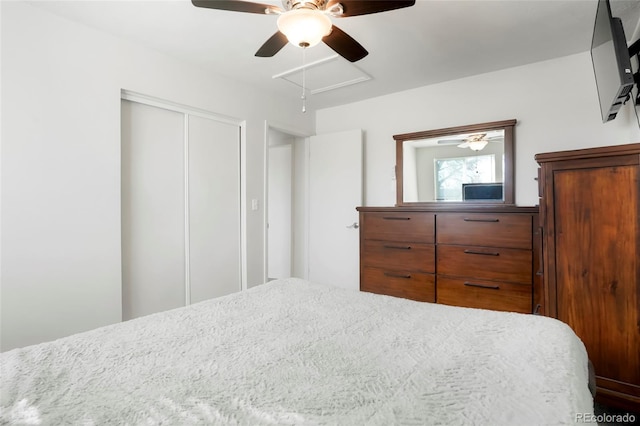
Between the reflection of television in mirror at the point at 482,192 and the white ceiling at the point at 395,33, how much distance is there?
1.08m

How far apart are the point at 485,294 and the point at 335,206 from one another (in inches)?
75.3

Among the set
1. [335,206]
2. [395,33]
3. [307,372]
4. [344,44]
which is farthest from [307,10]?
[335,206]

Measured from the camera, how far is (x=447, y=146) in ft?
10.9

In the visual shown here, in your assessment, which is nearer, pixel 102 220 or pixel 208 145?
pixel 102 220

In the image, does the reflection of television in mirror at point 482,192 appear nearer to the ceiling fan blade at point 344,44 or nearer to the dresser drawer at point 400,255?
the dresser drawer at point 400,255

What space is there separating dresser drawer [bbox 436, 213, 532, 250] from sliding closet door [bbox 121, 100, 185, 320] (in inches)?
92.3

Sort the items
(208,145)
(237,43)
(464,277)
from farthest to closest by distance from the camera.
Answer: (208,145), (464,277), (237,43)

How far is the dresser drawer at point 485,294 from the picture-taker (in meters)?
2.46

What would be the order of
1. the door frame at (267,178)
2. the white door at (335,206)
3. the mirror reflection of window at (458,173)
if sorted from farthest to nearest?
the white door at (335,206), the door frame at (267,178), the mirror reflection of window at (458,173)

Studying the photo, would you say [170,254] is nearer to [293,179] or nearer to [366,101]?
[293,179]

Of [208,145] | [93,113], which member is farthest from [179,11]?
[208,145]

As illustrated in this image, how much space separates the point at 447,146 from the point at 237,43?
2.21 metres

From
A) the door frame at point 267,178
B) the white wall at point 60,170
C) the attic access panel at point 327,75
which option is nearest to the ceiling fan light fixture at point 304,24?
the attic access panel at point 327,75

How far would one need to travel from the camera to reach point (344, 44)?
1.90 metres
